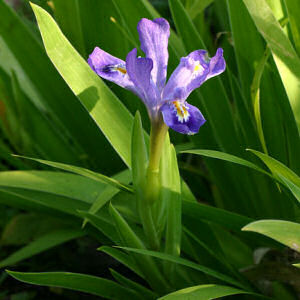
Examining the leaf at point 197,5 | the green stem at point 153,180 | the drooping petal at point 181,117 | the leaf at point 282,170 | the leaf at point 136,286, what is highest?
the leaf at point 197,5

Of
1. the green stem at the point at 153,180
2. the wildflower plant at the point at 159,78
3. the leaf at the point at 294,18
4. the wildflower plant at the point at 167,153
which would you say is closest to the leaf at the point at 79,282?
the wildflower plant at the point at 167,153

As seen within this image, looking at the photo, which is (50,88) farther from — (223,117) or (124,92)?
(223,117)

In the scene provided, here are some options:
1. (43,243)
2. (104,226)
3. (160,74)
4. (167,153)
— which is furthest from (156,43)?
(43,243)

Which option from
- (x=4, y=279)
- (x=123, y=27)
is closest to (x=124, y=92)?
(x=123, y=27)

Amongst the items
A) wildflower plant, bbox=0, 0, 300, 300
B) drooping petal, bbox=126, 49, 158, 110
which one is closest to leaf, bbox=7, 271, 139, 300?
wildflower plant, bbox=0, 0, 300, 300

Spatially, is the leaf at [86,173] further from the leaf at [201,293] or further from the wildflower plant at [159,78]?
the leaf at [201,293]

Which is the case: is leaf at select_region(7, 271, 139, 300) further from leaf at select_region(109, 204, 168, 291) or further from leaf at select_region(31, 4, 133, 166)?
leaf at select_region(31, 4, 133, 166)
